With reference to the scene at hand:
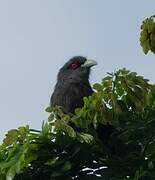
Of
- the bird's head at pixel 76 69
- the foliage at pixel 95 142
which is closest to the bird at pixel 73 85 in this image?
the bird's head at pixel 76 69

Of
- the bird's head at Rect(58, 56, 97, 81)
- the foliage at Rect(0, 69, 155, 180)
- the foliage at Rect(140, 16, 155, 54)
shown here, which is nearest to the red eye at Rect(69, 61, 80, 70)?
the bird's head at Rect(58, 56, 97, 81)

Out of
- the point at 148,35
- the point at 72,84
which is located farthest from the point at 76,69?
the point at 148,35

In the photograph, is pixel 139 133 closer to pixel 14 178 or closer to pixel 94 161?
pixel 94 161

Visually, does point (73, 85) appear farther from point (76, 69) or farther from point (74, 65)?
point (74, 65)

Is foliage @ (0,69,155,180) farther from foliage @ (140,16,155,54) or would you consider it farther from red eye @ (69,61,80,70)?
red eye @ (69,61,80,70)

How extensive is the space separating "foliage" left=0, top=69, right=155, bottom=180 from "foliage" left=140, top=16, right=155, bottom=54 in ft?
0.78

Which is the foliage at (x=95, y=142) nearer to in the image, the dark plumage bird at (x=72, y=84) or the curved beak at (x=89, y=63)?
the dark plumage bird at (x=72, y=84)

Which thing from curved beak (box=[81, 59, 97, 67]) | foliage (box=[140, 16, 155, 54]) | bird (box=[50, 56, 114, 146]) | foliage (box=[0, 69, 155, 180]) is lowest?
foliage (box=[0, 69, 155, 180])

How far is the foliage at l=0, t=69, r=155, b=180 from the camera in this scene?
3.47m

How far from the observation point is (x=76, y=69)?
22.8 ft

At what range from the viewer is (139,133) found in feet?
12.1

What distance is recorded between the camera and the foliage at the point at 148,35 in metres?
3.26

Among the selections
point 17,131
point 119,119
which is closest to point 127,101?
point 119,119

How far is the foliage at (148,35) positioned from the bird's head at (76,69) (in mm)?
3215
